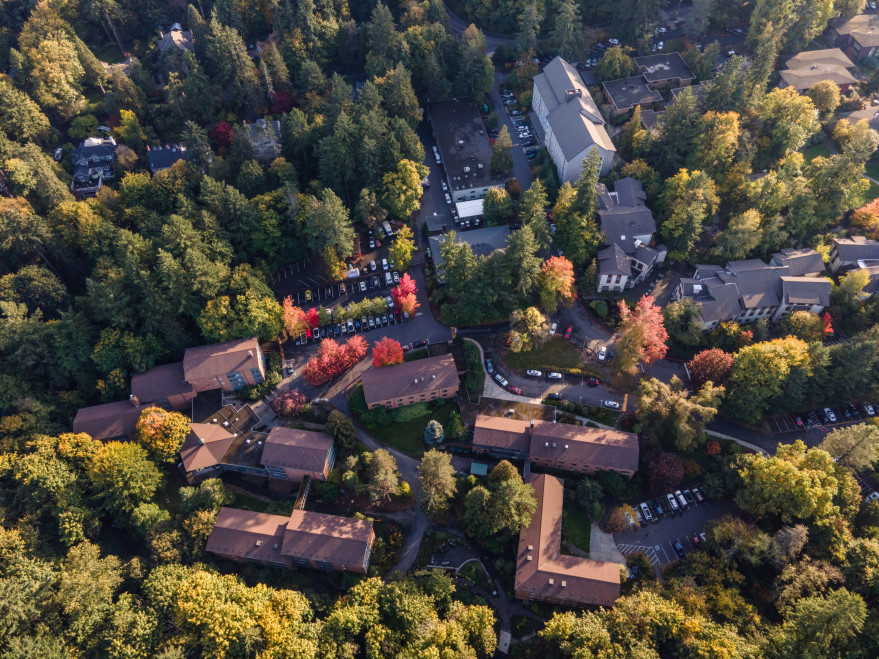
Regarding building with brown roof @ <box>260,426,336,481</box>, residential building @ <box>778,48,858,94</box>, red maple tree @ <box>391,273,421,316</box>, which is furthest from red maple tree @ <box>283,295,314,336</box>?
residential building @ <box>778,48,858,94</box>

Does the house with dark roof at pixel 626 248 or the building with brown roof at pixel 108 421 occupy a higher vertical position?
the house with dark roof at pixel 626 248

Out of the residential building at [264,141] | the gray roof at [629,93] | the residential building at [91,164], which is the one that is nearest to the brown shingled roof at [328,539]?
the residential building at [264,141]

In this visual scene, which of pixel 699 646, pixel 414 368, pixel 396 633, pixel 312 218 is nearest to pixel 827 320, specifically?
pixel 699 646

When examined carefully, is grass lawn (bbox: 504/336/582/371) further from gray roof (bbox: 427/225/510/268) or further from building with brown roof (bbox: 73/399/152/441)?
building with brown roof (bbox: 73/399/152/441)

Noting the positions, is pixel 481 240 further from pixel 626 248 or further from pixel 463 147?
pixel 463 147

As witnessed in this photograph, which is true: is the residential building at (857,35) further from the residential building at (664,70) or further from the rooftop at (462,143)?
the rooftop at (462,143)

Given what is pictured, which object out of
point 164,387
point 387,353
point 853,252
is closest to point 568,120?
point 853,252

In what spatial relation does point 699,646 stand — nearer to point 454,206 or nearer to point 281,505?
point 281,505
